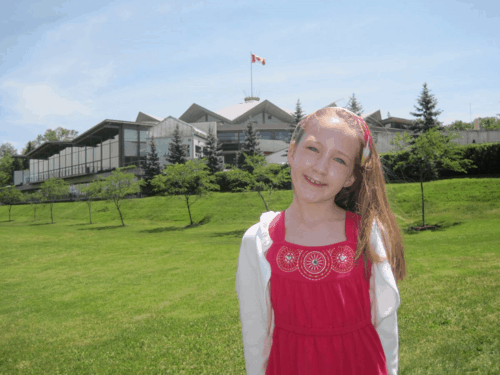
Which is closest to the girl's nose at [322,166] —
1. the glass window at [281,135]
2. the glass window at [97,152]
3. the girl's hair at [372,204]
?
the girl's hair at [372,204]

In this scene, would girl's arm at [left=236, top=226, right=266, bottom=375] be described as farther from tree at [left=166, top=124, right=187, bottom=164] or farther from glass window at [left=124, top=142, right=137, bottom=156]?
glass window at [left=124, top=142, right=137, bottom=156]

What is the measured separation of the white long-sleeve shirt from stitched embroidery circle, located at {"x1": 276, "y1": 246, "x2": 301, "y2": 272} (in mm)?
82

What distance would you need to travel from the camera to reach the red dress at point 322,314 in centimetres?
175

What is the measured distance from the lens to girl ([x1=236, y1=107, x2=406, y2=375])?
1.78 metres

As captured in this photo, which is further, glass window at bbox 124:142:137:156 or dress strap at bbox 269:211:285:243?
glass window at bbox 124:142:137:156

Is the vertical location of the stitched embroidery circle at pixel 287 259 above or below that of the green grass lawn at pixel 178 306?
above

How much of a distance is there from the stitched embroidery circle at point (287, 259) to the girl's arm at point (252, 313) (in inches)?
4.9

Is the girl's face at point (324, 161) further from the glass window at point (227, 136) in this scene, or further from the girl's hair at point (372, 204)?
the glass window at point (227, 136)

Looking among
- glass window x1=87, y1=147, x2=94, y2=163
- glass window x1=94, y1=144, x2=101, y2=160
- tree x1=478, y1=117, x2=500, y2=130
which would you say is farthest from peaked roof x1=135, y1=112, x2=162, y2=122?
tree x1=478, y1=117, x2=500, y2=130

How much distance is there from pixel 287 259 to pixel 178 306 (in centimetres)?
631

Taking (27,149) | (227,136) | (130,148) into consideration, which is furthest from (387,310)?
(27,149)

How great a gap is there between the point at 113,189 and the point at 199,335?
28.4 metres

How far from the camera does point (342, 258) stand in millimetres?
1859

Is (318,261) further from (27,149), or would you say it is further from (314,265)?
(27,149)
